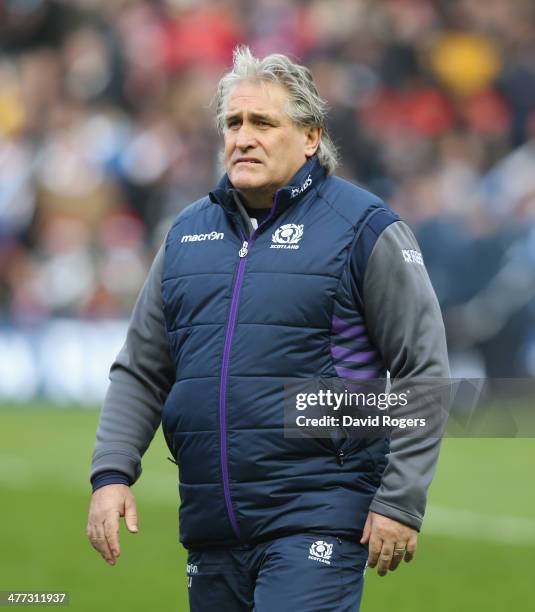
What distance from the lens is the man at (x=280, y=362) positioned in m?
4.41

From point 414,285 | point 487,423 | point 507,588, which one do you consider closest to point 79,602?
point 507,588

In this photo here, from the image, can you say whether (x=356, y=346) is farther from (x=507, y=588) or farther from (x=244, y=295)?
(x=507, y=588)

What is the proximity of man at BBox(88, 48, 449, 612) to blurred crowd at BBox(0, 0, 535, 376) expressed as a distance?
1140 centimetres

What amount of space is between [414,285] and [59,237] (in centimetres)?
1334

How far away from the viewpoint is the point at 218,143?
58.6 ft

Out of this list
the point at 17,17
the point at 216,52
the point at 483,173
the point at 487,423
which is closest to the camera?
the point at 487,423

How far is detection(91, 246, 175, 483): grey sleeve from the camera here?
4852 millimetres

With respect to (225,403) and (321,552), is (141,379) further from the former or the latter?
(321,552)

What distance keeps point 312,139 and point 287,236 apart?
0.37 metres

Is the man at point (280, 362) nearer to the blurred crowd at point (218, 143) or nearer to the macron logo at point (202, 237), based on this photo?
the macron logo at point (202, 237)

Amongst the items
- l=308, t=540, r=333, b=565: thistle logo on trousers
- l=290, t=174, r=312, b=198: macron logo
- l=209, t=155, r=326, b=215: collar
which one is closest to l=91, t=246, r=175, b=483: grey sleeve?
l=209, t=155, r=326, b=215: collar

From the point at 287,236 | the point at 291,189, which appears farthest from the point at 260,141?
the point at 287,236

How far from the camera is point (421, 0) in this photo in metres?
19.0

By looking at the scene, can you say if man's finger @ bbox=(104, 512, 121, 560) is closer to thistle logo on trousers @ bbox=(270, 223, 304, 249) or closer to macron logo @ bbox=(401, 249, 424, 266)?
thistle logo on trousers @ bbox=(270, 223, 304, 249)
